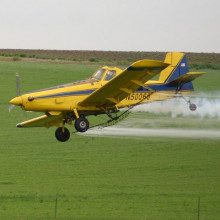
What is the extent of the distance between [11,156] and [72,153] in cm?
568

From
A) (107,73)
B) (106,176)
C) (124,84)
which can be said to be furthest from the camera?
(106,176)

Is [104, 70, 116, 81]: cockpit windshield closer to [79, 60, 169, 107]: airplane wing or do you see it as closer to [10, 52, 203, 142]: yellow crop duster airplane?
[10, 52, 203, 142]: yellow crop duster airplane

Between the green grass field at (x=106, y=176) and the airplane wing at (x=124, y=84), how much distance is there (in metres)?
8.72

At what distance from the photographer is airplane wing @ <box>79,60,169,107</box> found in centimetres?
3288

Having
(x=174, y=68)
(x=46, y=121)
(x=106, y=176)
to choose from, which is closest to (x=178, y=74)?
(x=174, y=68)

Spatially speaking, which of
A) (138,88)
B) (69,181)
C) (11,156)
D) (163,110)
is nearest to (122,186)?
(69,181)

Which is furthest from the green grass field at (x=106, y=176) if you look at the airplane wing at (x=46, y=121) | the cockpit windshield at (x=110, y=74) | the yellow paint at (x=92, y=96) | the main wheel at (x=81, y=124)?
the main wheel at (x=81, y=124)

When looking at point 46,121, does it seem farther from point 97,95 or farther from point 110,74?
point 110,74

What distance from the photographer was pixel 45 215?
53.6 metres

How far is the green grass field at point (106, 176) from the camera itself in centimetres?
5466

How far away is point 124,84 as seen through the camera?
34875mm

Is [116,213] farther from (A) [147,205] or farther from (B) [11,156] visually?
(B) [11,156]

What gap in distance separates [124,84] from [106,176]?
3120cm

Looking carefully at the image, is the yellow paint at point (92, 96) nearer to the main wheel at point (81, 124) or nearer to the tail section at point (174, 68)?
the main wheel at point (81, 124)
